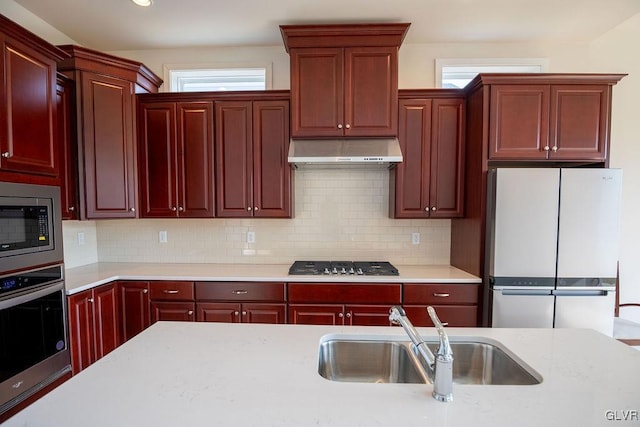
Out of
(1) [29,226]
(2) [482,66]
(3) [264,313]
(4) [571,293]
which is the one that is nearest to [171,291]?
(3) [264,313]

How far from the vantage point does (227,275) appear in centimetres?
249

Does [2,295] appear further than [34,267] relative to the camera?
No

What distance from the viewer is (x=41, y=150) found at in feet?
6.04

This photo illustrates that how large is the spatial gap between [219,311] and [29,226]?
4.37 ft

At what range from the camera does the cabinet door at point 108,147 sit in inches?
94.0

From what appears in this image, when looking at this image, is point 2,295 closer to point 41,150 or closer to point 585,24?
point 41,150

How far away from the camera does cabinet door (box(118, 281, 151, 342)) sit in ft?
8.22

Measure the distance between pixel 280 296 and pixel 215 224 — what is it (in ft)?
3.53

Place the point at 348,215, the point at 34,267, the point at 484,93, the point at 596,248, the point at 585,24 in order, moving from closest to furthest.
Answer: the point at 34,267 < the point at 596,248 < the point at 484,93 < the point at 585,24 < the point at 348,215

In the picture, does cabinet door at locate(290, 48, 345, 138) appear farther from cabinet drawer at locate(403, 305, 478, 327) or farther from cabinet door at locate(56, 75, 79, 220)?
cabinet door at locate(56, 75, 79, 220)

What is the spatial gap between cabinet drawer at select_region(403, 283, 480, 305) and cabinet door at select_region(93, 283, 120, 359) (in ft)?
7.61

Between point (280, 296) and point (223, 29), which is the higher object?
point (223, 29)

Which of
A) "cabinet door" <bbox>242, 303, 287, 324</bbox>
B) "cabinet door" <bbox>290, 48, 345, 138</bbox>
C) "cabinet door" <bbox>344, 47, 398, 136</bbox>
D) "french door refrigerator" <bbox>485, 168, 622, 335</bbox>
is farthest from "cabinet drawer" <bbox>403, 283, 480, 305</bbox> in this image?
"cabinet door" <bbox>290, 48, 345, 138</bbox>

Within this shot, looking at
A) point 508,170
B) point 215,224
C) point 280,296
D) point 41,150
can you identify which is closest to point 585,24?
point 508,170
